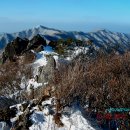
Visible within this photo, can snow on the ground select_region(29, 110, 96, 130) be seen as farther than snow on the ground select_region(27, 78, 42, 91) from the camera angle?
No

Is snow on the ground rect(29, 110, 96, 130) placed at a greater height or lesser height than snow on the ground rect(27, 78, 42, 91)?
greater

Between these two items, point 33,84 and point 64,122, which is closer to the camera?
point 64,122

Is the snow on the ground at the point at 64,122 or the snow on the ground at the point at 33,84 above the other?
the snow on the ground at the point at 64,122

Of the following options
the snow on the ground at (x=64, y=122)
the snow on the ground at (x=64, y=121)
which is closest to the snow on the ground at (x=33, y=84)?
the snow on the ground at (x=64, y=121)

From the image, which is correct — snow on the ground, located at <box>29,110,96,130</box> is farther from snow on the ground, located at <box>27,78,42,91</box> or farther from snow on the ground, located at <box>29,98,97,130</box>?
snow on the ground, located at <box>27,78,42,91</box>

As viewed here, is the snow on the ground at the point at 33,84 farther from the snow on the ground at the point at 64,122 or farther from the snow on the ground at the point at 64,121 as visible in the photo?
the snow on the ground at the point at 64,122

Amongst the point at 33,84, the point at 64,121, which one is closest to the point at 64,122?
the point at 64,121

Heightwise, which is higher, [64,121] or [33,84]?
[64,121]

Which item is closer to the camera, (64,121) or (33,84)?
(64,121)

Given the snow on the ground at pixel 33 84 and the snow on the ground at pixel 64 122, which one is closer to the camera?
the snow on the ground at pixel 64 122

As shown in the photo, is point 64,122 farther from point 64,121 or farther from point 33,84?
point 33,84

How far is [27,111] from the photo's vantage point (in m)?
14.0

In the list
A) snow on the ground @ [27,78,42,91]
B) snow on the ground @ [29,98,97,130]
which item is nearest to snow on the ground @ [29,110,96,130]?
snow on the ground @ [29,98,97,130]

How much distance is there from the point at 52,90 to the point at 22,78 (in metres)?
10.6
